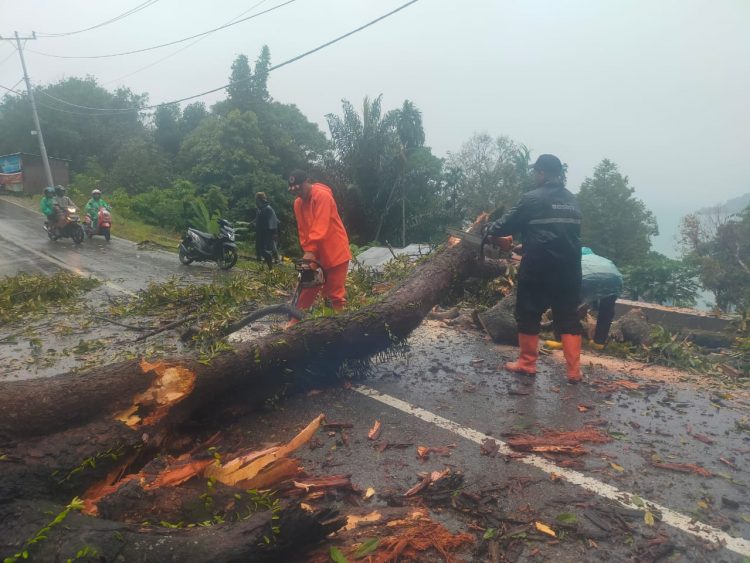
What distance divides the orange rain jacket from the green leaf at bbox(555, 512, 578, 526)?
11.0 feet

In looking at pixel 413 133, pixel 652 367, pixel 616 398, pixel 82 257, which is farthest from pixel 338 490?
pixel 413 133

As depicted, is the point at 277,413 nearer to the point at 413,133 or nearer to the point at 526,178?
the point at 413,133

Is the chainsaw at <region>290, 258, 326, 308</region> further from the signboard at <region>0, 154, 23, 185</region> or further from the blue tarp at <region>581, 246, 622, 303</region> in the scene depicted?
the signboard at <region>0, 154, 23, 185</region>

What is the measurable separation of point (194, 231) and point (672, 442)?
11.1 metres

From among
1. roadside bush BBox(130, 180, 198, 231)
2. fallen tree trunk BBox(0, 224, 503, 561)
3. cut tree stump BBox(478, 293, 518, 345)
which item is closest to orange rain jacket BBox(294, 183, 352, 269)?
fallen tree trunk BBox(0, 224, 503, 561)

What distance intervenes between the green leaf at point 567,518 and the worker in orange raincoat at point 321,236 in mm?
3330

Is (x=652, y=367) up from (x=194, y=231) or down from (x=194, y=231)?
down

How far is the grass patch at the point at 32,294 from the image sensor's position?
279 inches

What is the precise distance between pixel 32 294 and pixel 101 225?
30.8ft

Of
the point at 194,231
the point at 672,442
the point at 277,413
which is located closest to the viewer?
the point at 672,442

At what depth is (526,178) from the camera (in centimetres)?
3030

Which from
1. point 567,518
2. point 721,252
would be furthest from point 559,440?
point 721,252

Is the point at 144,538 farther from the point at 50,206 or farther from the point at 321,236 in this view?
the point at 50,206

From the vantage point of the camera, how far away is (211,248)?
1245 centimetres
